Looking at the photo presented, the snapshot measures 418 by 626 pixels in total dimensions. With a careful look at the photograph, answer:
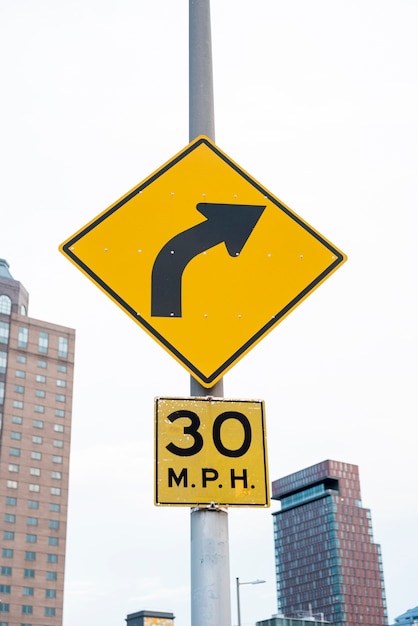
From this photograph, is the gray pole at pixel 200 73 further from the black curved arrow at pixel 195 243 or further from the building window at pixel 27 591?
the building window at pixel 27 591

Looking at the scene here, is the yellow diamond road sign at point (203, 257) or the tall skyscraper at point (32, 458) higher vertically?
the tall skyscraper at point (32, 458)

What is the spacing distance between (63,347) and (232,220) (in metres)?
146

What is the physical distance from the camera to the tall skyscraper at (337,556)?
186625mm

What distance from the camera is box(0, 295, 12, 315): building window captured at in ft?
460

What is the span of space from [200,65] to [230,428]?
1974 millimetres

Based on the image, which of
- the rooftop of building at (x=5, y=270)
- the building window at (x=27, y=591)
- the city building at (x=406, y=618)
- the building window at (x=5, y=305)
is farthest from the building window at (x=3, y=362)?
the city building at (x=406, y=618)

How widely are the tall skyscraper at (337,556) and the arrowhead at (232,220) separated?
194 metres

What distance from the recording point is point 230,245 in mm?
3689

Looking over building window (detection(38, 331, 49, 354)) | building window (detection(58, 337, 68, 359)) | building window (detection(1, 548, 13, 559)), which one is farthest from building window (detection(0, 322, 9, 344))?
building window (detection(1, 548, 13, 559))

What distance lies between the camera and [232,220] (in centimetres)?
377

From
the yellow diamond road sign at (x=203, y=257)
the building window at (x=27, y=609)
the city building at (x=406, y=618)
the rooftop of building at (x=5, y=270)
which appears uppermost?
the rooftop of building at (x=5, y=270)

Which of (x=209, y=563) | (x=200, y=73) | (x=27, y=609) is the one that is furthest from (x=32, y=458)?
(x=209, y=563)

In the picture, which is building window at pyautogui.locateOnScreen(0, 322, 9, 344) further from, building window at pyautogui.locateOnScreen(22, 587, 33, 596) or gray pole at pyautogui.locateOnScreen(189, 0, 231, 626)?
gray pole at pyautogui.locateOnScreen(189, 0, 231, 626)

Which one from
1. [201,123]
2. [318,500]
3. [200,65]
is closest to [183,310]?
[201,123]
